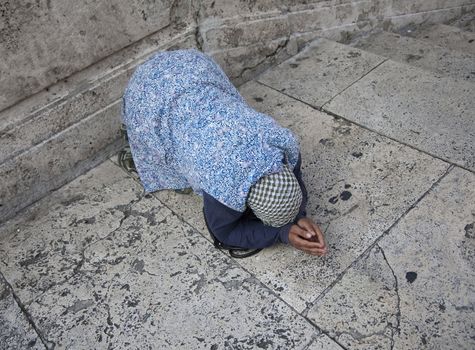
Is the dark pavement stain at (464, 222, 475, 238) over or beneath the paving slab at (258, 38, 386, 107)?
beneath

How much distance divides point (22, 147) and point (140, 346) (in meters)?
1.32

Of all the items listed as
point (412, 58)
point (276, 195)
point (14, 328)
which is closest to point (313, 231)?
point (276, 195)

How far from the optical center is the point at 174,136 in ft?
7.16

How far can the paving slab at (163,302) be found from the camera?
6.82 feet

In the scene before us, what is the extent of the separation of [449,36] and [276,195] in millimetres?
3059

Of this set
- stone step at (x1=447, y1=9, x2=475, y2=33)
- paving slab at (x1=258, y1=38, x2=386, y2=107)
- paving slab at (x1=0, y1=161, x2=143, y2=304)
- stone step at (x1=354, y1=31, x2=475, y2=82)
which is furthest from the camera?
stone step at (x1=447, y1=9, x2=475, y2=33)

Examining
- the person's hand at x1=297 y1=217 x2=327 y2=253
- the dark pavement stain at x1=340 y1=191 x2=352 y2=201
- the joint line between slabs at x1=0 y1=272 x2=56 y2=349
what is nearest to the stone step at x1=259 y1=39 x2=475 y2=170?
the dark pavement stain at x1=340 y1=191 x2=352 y2=201

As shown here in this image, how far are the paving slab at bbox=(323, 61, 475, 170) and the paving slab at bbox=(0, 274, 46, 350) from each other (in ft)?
6.71

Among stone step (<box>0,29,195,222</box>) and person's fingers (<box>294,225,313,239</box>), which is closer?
person's fingers (<box>294,225,313,239</box>)

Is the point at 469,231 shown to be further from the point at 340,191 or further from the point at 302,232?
the point at 302,232

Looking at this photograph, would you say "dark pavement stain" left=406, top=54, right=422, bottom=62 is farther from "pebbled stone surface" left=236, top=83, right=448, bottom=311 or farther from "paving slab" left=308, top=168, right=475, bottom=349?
"paving slab" left=308, top=168, right=475, bottom=349

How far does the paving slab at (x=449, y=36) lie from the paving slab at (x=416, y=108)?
106 centimetres

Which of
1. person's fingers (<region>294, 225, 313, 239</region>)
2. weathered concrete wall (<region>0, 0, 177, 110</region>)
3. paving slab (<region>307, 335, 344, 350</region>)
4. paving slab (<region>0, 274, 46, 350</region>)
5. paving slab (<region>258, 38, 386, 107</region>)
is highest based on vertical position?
weathered concrete wall (<region>0, 0, 177, 110</region>)

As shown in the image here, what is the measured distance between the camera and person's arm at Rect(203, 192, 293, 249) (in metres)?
2.15
